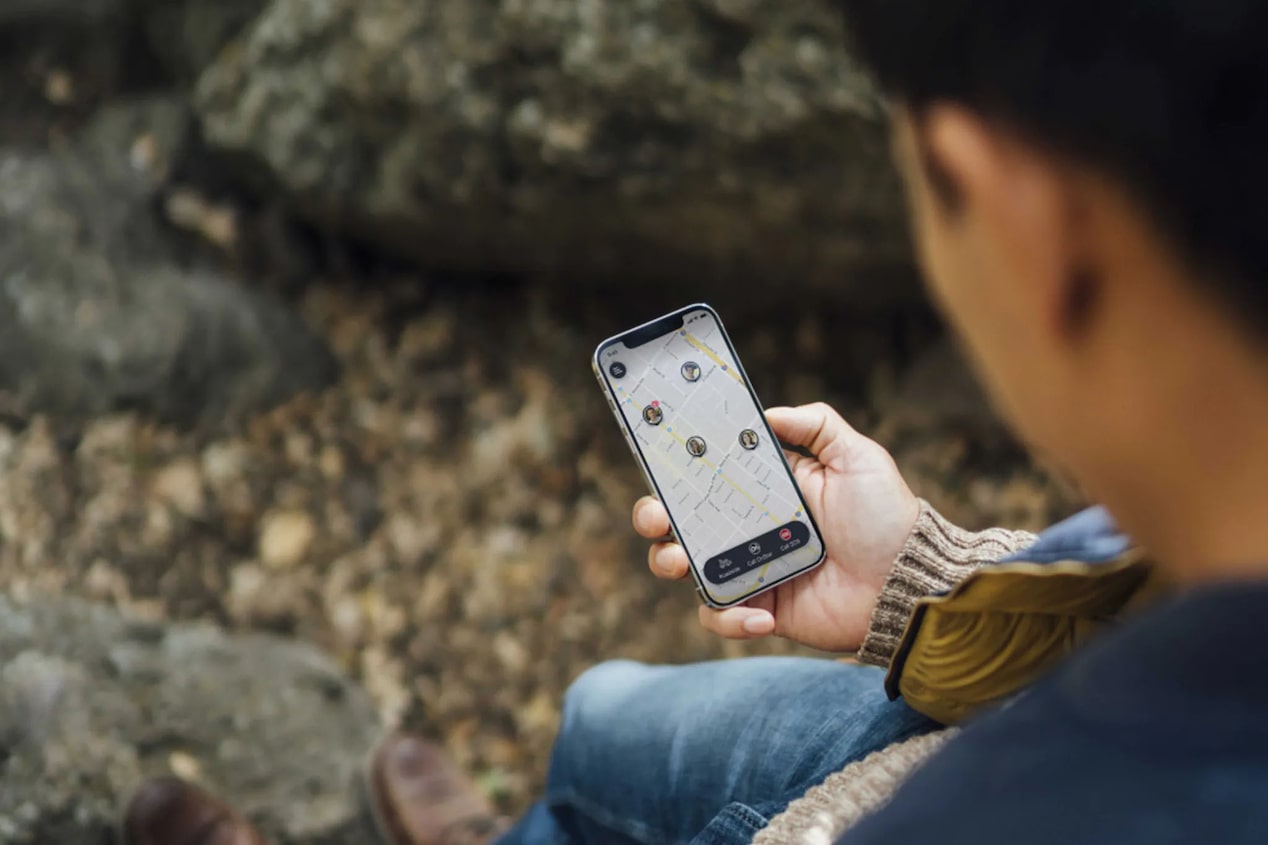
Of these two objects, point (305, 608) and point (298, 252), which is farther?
point (298, 252)

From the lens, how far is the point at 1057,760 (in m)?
0.41

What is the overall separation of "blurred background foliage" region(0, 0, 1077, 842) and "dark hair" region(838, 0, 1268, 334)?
1.35 meters

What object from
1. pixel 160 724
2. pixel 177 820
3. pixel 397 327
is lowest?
pixel 177 820

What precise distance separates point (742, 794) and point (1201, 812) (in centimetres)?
61

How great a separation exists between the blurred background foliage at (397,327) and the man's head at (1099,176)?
132 centimetres

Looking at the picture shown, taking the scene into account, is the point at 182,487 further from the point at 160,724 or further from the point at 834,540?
the point at 834,540

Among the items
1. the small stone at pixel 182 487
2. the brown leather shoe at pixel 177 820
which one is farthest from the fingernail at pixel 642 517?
the small stone at pixel 182 487

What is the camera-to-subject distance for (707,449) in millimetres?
1049

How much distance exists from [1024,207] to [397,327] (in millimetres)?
1958

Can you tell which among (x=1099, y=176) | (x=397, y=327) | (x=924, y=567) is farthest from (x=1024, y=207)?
(x=397, y=327)

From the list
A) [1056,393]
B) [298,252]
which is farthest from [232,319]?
[1056,393]

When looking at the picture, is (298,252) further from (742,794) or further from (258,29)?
(742,794)

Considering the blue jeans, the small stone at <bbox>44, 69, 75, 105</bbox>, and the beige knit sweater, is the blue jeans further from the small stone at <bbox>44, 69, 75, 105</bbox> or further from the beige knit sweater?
the small stone at <bbox>44, 69, 75, 105</bbox>

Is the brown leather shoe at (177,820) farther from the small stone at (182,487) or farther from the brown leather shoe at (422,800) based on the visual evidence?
the small stone at (182,487)
